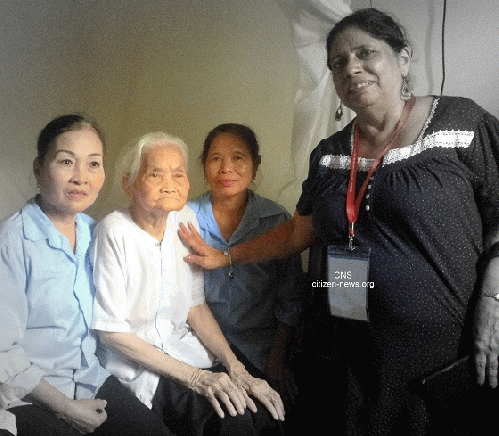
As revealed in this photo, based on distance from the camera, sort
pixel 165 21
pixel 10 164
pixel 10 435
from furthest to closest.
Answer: pixel 165 21
pixel 10 164
pixel 10 435

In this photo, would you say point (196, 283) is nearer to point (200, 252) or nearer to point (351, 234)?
point (200, 252)

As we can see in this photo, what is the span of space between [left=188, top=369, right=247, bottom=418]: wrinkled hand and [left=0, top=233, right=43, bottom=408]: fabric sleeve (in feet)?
1.13

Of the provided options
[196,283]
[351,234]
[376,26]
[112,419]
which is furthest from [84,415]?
[376,26]

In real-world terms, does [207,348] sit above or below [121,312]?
below

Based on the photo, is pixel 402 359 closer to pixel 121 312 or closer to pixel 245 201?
pixel 245 201

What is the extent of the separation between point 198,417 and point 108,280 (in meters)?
0.37

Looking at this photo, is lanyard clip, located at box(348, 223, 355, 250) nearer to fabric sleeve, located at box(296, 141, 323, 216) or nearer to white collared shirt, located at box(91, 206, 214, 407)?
fabric sleeve, located at box(296, 141, 323, 216)

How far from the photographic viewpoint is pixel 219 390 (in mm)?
1013

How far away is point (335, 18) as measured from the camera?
1.09m

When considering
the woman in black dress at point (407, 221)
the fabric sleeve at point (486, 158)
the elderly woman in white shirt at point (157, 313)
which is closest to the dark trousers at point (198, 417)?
the elderly woman in white shirt at point (157, 313)

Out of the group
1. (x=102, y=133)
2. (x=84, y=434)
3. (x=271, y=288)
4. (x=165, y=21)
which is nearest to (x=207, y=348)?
(x=271, y=288)

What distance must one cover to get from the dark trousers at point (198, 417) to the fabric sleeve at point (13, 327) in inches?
11.3

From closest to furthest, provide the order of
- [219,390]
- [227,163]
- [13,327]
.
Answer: [13,327] → [219,390] → [227,163]

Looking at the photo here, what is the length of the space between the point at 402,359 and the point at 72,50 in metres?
1.09
